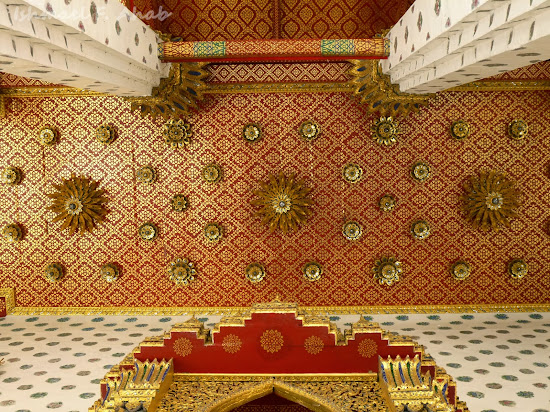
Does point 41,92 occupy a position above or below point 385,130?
above

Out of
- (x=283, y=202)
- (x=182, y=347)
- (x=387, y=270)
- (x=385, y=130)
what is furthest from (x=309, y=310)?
(x=182, y=347)

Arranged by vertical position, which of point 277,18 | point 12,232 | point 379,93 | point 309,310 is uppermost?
point 277,18

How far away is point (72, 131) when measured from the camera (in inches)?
256

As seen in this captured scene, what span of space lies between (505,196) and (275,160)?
3107mm

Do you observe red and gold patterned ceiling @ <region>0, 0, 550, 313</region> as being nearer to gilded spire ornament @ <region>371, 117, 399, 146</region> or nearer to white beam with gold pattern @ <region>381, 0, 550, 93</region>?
gilded spire ornament @ <region>371, 117, 399, 146</region>

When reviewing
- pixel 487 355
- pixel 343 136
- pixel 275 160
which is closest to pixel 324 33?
pixel 343 136

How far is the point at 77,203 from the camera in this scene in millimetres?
6453

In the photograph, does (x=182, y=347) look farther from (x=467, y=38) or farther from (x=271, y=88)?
(x=271, y=88)

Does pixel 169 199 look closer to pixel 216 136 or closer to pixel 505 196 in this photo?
pixel 216 136

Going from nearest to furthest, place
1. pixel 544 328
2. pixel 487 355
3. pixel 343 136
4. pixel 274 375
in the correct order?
pixel 274 375, pixel 487 355, pixel 544 328, pixel 343 136

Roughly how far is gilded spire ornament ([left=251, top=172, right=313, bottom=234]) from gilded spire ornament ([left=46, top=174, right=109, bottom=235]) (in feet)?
7.13

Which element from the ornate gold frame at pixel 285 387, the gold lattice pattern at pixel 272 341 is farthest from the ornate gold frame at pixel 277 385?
the gold lattice pattern at pixel 272 341

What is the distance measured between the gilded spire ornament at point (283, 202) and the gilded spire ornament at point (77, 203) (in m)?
2.17

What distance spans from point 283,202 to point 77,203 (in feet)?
9.28
